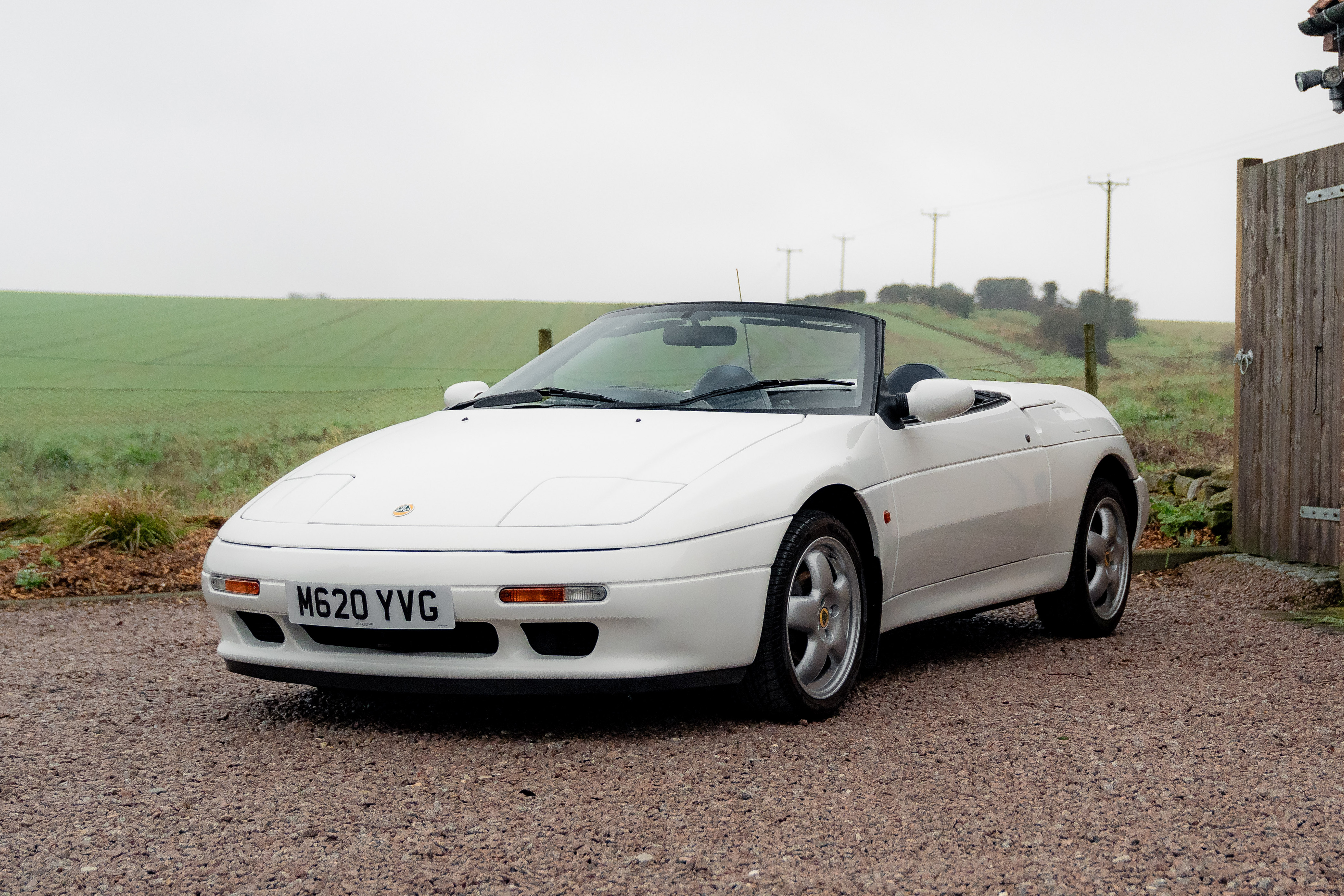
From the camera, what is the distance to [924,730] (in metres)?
3.99

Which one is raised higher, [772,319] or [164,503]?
[772,319]

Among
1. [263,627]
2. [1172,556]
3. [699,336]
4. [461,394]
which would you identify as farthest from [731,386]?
[1172,556]

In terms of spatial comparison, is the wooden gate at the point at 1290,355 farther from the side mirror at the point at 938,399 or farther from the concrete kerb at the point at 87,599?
the concrete kerb at the point at 87,599

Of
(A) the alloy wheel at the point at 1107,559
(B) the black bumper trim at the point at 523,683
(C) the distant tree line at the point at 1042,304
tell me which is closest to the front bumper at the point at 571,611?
(B) the black bumper trim at the point at 523,683

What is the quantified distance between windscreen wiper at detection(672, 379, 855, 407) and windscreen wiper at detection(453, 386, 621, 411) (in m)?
0.33

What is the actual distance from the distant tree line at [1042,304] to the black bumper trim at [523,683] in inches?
1604

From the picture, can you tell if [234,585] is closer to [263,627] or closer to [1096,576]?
[263,627]

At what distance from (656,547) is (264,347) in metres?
36.5

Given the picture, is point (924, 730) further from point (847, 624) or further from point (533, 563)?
point (533, 563)

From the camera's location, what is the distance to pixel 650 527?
359 centimetres

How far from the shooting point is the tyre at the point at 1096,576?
18.9 ft

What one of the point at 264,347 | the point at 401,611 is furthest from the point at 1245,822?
the point at 264,347

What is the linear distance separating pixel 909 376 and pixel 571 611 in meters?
2.36

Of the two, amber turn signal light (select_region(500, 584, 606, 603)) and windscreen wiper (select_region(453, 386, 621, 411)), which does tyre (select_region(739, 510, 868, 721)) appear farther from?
windscreen wiper (select_region(453, 386, 621, 411))
